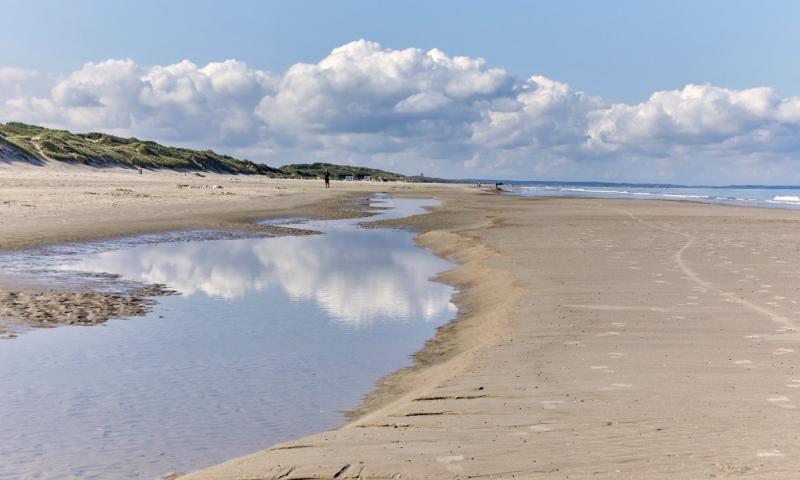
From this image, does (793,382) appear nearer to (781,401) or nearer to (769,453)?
(781,401)

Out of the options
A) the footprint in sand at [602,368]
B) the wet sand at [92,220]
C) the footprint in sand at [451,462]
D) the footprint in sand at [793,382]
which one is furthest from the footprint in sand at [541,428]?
the wet sand at [92,220]

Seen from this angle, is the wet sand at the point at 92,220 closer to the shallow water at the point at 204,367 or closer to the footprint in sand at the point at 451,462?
the shallow water at the point at 204,367

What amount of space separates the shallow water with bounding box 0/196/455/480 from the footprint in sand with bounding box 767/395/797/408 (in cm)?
486

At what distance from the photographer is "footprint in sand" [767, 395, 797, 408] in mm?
8219

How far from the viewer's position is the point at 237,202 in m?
58.0

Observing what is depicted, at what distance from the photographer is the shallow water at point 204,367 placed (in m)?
8.27

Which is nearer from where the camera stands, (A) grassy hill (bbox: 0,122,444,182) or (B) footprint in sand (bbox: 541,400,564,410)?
(B) footprint in sand (bbox: 541,400,564,410)

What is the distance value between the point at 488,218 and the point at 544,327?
111ft

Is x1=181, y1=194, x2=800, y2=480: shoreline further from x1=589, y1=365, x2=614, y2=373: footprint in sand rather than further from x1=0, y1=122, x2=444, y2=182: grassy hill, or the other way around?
x1=0, y1=122, x2=444, y2=182: grassy hill

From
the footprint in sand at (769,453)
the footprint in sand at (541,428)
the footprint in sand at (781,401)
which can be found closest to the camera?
the footprint in sand at (769,453)

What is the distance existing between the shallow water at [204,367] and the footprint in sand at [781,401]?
4.86 metres

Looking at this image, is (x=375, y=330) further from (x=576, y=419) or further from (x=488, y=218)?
(x=488, y=218)

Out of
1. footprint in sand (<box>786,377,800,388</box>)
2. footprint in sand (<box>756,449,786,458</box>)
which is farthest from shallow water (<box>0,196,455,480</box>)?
footprint in sand (<box>786,377,800,388</box>)

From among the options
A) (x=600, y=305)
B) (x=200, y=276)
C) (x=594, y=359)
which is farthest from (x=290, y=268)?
(x=594, y=359)
